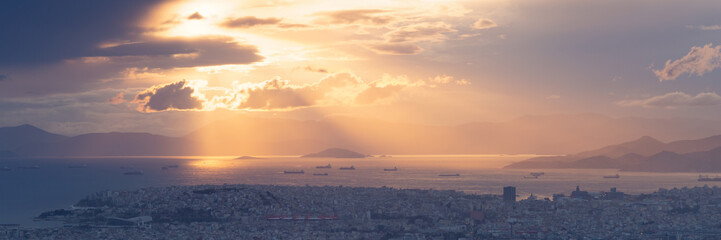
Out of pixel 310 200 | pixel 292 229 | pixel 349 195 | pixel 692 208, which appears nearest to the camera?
pixel 292 229

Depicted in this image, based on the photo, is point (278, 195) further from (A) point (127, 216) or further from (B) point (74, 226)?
(B) point (74, 226)

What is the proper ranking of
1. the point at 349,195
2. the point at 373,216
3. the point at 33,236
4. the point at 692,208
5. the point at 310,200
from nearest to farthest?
the point at 33,236, the point at 373,216, the point at 692,208, the point at 310,200, the point at 349,195

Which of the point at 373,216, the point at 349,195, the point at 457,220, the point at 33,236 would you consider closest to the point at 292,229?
the point at 373,216

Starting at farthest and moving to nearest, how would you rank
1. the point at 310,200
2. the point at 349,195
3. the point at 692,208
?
the point at 349,195 < the point at 310,200 < the point at 692,208

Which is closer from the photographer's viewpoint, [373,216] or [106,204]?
[373,216]

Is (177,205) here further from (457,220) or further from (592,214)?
(592,214)

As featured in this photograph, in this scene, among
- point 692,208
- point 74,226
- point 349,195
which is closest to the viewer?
A: point 74,226

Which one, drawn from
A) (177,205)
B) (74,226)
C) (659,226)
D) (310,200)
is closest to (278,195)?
(310,200)
